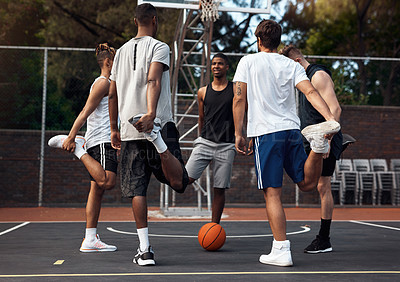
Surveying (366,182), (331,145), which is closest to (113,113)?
(331,145)

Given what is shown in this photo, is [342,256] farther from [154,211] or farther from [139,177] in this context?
[154,211]

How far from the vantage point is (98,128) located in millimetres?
5867

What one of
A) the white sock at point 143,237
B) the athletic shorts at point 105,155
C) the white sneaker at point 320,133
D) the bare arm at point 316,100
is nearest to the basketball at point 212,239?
the white sock at point 143,237

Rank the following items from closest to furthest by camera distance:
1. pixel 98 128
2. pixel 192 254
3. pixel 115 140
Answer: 1. pixel 115 140
2. pixel 192 254
3. pixel 98 128

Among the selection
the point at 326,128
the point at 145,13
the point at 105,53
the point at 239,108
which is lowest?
the point at 326,128

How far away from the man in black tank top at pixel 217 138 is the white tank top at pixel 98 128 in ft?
4.62

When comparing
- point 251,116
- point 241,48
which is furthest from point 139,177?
point 241,48

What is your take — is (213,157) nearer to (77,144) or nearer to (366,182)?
(77,144)

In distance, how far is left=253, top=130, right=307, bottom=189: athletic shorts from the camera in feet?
16.6

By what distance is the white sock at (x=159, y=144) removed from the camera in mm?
4754

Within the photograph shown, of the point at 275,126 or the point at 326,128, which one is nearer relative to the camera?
the point at 326,128

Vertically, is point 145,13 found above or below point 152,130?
above

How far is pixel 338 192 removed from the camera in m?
13.1

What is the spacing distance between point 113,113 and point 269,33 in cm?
168
